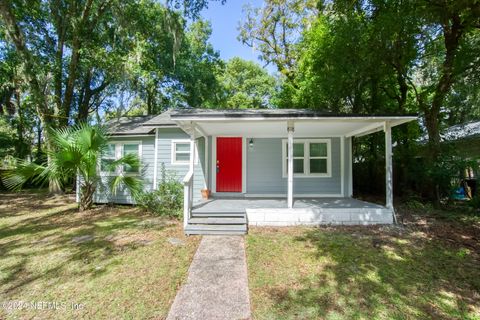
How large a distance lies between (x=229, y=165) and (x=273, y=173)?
5.22 feet

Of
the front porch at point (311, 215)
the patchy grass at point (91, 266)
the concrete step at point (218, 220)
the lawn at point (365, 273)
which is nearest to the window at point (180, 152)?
the patchy grass at point (91, 266)

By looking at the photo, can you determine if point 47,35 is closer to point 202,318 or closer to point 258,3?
point 258,3

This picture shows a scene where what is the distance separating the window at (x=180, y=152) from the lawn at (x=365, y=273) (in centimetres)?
426

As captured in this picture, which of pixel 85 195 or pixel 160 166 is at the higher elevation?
pixel 160 166

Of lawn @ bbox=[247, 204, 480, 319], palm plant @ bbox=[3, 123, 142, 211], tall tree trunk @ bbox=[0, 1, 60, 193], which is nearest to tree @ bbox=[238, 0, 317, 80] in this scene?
tall tree trunk @ bbox=[0, 1, 60, 193]

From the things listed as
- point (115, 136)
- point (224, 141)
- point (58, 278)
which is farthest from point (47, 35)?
point (58, 278)

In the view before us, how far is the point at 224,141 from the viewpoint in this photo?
9000 mm

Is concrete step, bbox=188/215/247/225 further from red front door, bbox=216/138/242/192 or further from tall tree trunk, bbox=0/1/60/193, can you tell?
tall tree trunk, bbox=0/1/60/193

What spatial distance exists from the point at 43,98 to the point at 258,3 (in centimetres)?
1324

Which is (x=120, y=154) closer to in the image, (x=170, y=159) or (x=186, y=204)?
(x=170, y=159)

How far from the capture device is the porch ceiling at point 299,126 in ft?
20.1

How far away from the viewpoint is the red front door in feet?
29.3

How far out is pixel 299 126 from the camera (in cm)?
703

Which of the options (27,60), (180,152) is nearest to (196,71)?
(27,60)
